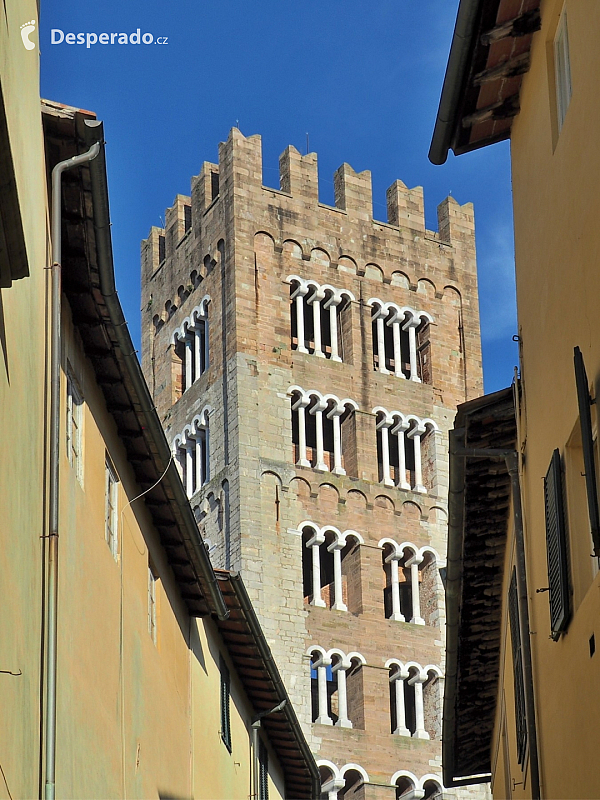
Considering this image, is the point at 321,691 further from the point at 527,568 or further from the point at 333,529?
the point at 527,568

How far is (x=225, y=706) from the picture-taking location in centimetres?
2289

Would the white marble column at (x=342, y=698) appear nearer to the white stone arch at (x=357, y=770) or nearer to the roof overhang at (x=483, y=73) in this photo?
the white stone arch at (x=357, y=770)

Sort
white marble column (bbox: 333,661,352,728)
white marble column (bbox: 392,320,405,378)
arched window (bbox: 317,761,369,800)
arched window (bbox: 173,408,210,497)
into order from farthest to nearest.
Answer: white marble column (bbox: 392,320,405,378) → arched window (bbox: 173,408,210,497) → white marble column (bbox: 333,661,352,728) → arched window (bbox: 317,761,369,800)

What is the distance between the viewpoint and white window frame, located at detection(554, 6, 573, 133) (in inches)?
446

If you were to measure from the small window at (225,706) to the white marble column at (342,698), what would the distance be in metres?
26.3

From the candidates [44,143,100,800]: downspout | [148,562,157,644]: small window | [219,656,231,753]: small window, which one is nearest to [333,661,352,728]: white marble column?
[219,656,231,753]: small window

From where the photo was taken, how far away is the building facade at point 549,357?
9875 millimetres

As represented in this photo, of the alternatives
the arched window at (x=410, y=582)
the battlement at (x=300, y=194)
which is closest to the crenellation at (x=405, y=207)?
the battlement at (x=300, y=194)

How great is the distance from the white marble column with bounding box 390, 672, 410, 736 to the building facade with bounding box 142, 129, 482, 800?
54 mm

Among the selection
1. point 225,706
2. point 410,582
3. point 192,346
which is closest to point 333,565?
point 410,582

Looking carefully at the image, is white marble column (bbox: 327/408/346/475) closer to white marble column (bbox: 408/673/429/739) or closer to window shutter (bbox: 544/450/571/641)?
white marble column (bbox: 408/673/429/739)

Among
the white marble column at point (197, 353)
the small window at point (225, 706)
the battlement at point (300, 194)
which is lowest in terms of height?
the small window at point (225, 706)

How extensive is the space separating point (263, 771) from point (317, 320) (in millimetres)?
29563

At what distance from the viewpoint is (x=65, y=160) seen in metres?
12.2
